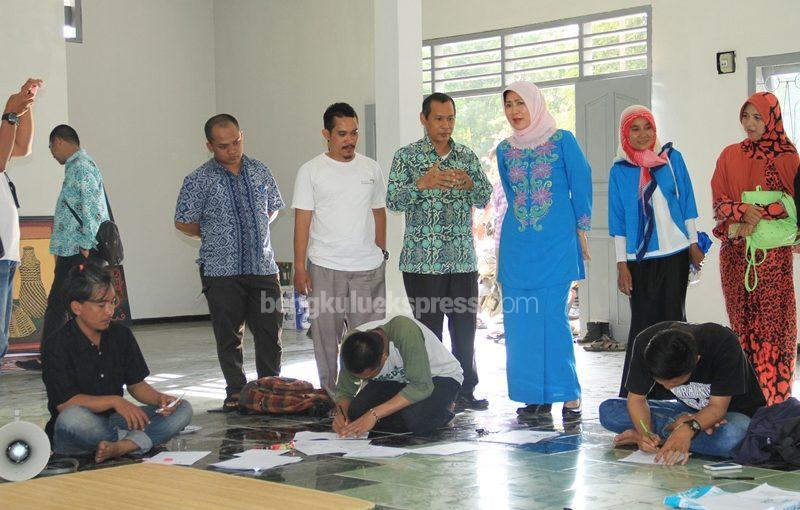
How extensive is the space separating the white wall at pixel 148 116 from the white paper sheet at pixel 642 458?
783 centimetres

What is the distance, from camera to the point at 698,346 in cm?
401

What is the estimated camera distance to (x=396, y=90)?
6258 mm

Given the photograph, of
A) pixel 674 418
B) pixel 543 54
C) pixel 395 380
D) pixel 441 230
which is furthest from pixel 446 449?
pixel 543 54

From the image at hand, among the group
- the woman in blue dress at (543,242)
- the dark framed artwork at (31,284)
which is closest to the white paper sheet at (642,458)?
the woman in blue dress at (543,242)

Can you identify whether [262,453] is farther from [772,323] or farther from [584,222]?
[772,323]

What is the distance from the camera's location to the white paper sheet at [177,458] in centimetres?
426

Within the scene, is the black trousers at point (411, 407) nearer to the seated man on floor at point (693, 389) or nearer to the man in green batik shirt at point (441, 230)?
the man in green batik shirt at point (441, 230)

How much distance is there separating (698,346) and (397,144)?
2714 millimetres

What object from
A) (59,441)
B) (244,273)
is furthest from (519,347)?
(59,441)

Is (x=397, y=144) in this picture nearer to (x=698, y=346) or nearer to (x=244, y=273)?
(x=244, y=273)

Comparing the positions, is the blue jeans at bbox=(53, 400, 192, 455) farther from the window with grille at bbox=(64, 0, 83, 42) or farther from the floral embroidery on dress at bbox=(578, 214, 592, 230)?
the window with grille at bbox=(64, 0, 83, 42)

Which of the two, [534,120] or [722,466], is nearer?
[722,466]

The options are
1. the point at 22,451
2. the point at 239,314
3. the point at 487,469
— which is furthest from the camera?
the point at 239,314

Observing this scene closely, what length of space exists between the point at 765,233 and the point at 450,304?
1.58 metres
